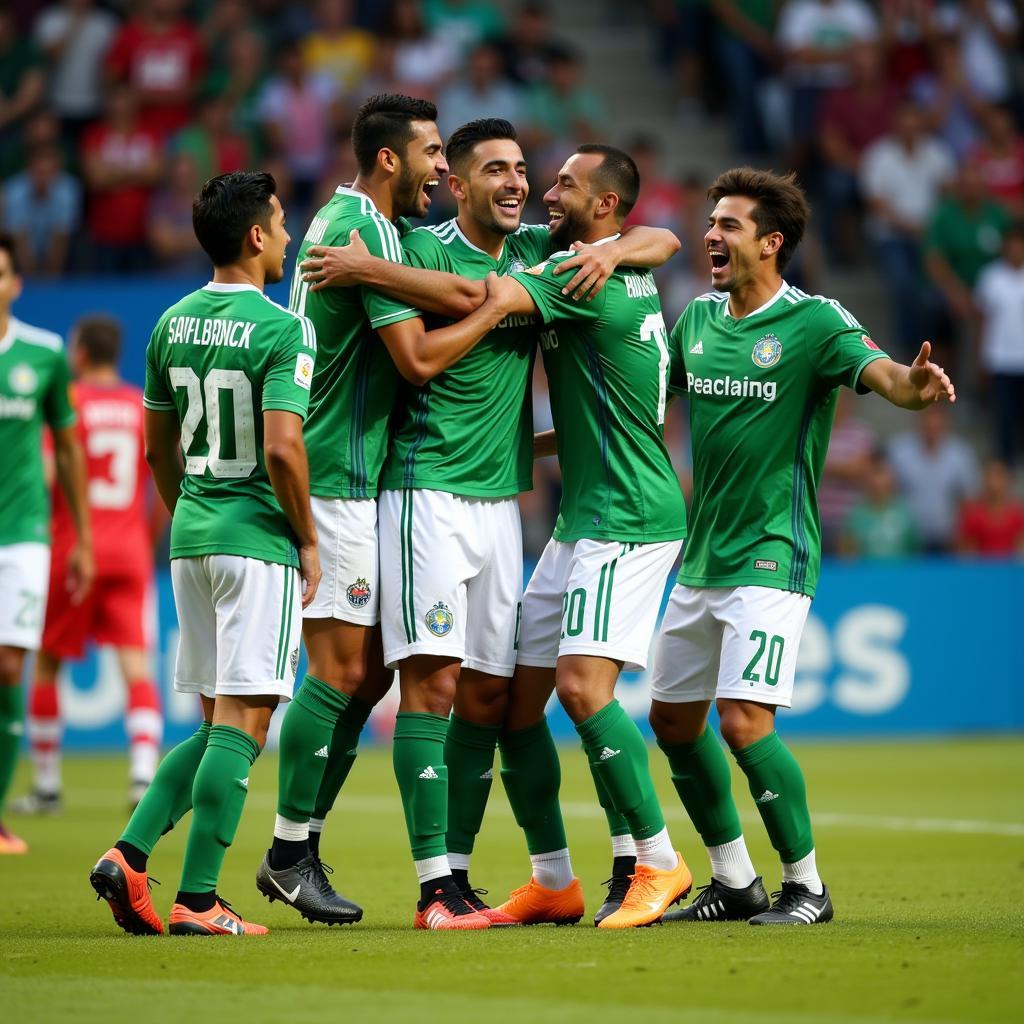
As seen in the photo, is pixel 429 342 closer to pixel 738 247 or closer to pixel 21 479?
pixel 738 247

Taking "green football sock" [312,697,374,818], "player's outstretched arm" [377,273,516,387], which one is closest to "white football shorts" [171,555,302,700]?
"green football sock" [312,697,374,818]

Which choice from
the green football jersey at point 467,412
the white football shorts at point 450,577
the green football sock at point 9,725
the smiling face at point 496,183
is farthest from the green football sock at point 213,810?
the green football sock at point 9,725

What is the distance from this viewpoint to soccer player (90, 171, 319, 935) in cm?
615

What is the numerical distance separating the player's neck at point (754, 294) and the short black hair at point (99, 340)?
17.7ft

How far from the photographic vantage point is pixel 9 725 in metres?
9.14

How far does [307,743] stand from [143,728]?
15.0 ft

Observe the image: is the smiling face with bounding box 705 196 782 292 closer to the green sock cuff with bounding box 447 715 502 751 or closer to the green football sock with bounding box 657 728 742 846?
the green football sock with bounding box 657 728 742 846

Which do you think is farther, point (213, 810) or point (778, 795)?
point (778, 795)

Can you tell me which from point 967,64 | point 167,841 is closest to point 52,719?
point 167,841

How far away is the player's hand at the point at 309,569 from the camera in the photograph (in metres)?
6.31

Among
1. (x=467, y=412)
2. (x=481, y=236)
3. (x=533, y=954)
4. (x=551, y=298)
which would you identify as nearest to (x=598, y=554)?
(x=467, y=412)

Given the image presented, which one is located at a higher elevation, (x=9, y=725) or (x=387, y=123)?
(x=387, y=123)

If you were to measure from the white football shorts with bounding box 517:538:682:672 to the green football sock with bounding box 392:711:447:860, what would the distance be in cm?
48

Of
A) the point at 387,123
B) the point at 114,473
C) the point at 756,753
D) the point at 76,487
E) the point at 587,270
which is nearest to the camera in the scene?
the point at 756,753
